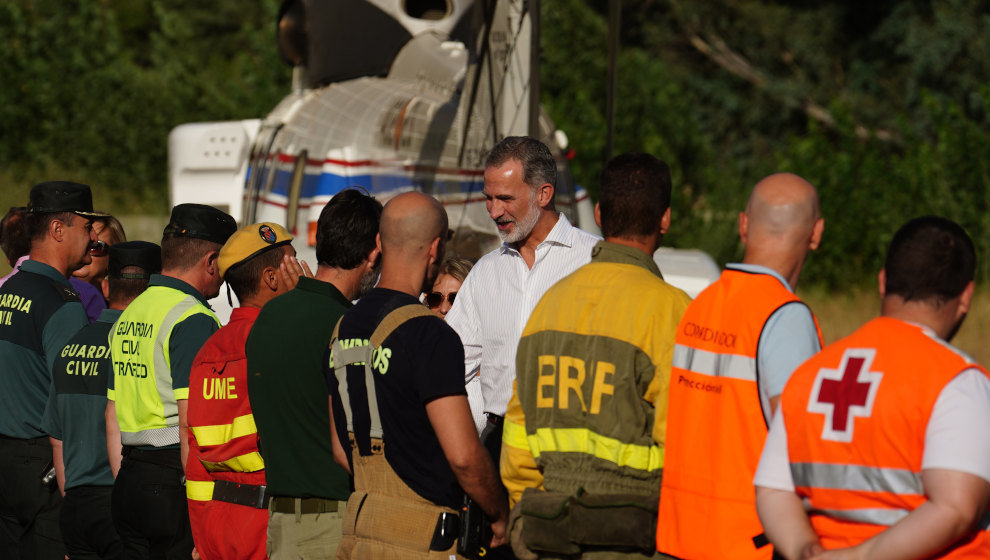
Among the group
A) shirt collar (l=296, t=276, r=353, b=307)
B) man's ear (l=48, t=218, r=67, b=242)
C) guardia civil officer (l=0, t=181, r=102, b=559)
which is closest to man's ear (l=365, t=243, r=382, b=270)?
shirt collar (l=296, t=276, r=353, b=307)

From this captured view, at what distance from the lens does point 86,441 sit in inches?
174

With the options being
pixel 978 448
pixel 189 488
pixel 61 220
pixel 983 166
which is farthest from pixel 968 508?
pixel 983 166

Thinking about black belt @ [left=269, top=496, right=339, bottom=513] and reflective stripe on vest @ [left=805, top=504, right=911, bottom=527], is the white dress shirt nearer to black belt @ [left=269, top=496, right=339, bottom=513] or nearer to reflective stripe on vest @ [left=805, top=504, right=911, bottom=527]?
black belt @ [left=269, top=496, right=339, bottom=513]

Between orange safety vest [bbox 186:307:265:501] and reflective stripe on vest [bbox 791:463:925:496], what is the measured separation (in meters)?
2.02

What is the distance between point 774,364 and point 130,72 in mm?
26797

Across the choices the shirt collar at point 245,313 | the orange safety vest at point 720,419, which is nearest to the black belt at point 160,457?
the shirt collar at point 245,313

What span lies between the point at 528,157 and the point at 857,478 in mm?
1804

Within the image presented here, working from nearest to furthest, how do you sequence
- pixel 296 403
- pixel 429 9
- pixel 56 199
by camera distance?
1. pixel 296 403
2. pixel 56 199
3. pixel 429 9

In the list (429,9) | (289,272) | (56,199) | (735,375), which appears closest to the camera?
(735,375)

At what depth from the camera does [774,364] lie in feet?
8.79

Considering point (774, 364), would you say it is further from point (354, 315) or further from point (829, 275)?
point (829, 275)

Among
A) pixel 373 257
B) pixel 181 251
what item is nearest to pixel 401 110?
pixel 181 251

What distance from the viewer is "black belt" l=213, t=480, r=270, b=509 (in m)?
3.78

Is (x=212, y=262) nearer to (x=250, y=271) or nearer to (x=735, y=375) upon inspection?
(x=250, y=271)
